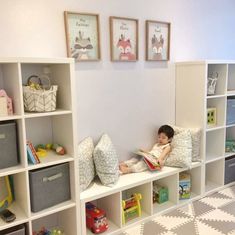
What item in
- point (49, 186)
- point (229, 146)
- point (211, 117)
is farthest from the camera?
point (229, 146)

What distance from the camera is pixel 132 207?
254 centimetres

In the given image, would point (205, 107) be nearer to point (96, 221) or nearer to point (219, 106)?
point (219, 106)

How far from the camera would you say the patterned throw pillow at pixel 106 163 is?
88.4 inches

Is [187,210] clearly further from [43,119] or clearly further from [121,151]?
[43,119]

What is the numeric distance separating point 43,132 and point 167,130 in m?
1.22

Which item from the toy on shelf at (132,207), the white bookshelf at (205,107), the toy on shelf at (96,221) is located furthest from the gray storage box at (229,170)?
the toy on shelf at (96,221)

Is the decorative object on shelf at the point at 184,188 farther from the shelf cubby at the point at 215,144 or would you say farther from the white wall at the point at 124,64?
the white wall at the point at 124,64

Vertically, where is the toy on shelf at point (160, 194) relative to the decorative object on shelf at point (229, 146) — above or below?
below

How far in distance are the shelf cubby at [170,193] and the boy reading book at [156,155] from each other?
214 millimetres

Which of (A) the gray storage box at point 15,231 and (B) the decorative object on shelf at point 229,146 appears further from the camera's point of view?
(B) the decorative object on shelf at point 229,146

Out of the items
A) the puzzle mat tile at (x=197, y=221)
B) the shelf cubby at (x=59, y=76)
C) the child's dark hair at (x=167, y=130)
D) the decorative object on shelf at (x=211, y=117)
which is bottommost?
the puzzle mat tile at (x=197, y=221)

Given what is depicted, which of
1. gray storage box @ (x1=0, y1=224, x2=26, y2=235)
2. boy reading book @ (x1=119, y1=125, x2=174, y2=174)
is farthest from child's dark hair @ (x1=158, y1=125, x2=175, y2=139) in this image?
gray storage box @ (x1=0, y1=224, x2=26, y2=235)

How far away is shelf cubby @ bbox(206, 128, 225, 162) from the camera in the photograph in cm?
306

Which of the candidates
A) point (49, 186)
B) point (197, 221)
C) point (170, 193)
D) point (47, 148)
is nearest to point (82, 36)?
point (47, 148)
